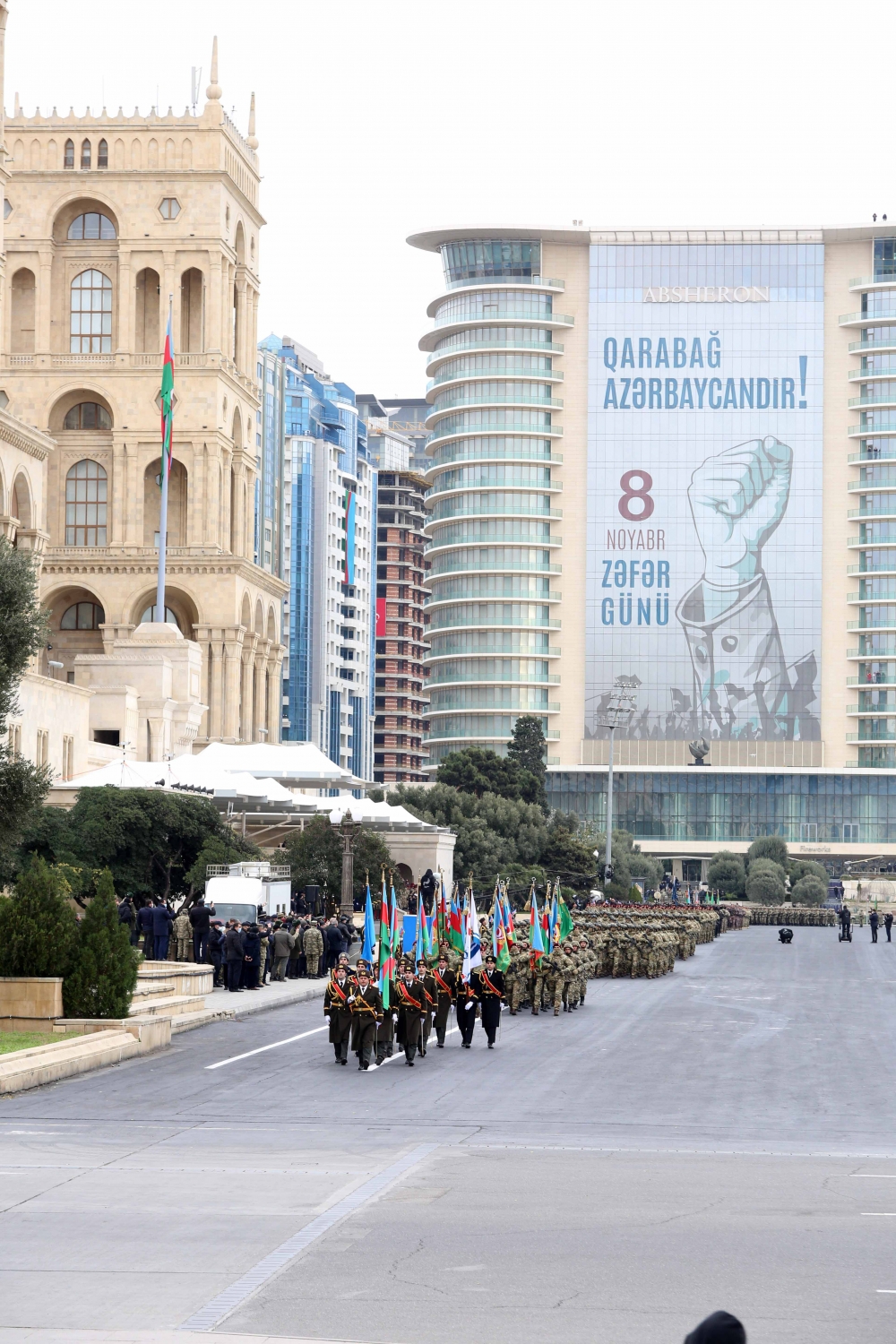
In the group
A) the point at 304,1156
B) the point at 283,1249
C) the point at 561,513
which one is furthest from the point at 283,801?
the point at 561,513

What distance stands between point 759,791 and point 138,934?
104 metres

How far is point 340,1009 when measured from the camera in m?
25.4

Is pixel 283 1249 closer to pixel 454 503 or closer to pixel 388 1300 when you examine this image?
pixel 388 1300

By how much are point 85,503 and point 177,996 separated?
59436 mm

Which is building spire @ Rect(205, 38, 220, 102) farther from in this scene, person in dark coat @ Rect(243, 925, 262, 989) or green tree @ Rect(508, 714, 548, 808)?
person in dark coat @ Rect(243, 925, 262, 989)

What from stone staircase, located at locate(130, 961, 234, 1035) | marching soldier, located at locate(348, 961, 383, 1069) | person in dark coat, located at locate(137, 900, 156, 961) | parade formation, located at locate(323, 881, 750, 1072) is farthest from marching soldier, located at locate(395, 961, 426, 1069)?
person in dark coat, located at locate(137, 900, 156, 961)

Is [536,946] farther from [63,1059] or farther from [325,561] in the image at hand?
[325,561]

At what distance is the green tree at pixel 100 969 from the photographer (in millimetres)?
26172

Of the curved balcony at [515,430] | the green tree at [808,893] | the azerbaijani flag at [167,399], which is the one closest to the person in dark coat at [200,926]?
the azerbaijani flag at [167,399]

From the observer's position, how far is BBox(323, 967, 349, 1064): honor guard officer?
83.0 feet

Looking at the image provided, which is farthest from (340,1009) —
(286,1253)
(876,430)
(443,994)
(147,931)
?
(876,430)

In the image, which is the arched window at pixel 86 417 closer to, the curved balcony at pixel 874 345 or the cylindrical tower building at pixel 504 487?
the cylindrical tower building at pixel 504 487

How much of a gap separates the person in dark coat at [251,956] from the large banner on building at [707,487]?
107834mm

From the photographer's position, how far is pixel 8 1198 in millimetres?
14484
